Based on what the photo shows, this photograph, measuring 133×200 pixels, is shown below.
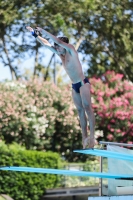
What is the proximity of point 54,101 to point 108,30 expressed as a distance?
542 centimetres

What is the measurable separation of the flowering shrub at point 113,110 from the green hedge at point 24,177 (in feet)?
14.6

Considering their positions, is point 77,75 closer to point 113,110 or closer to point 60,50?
point 60,50

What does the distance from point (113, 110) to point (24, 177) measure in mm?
5925

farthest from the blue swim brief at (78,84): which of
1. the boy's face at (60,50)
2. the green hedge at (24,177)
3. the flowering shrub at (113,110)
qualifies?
the flowering shrub at (113,110)

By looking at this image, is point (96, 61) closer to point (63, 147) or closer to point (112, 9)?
point (112, 9)

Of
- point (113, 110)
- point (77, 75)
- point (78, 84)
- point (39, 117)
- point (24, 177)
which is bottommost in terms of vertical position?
point (24, 177)

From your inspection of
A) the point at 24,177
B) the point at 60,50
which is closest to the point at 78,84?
the point at 60,50

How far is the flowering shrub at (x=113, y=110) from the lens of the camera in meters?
24.1

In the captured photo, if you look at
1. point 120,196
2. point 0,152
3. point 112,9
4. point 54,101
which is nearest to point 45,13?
point 112,9

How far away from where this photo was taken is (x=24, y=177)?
19625 millimetres

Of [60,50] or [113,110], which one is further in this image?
[113,110]

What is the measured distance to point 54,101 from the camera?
2391cm

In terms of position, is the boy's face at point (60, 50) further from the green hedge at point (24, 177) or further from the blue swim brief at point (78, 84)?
the green hedge at point (24, 177)

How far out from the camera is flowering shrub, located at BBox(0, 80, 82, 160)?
2241 cm
